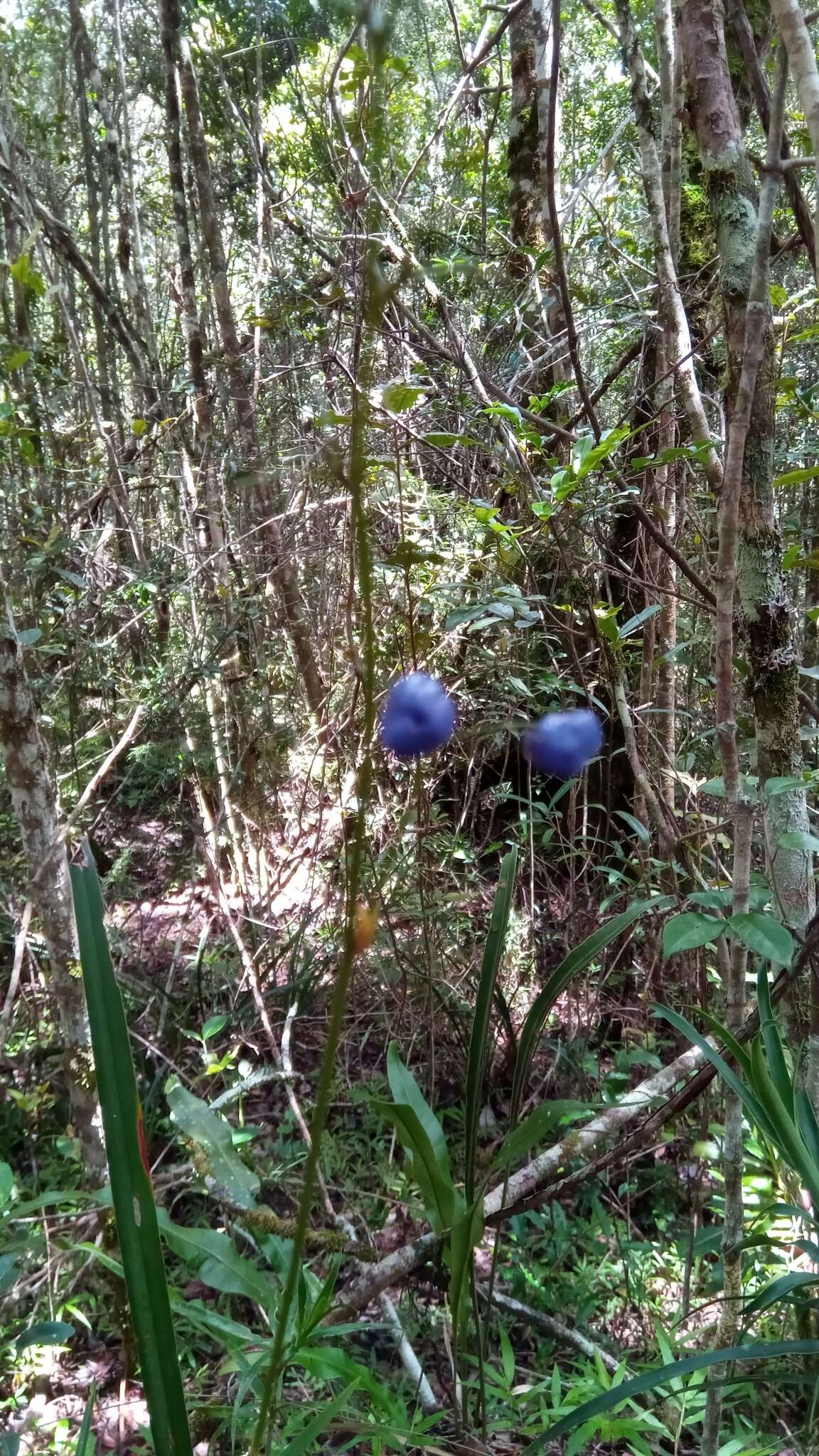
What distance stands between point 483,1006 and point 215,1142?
41 cm

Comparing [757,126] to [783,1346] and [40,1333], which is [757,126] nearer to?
[783,1346]

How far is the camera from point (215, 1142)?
1.00 m

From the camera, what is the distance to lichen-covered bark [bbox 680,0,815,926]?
107cm

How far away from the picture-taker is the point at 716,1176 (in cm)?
159

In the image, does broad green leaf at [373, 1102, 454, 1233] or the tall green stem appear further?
broad green leaf at [373, 1102, 454, 1233]

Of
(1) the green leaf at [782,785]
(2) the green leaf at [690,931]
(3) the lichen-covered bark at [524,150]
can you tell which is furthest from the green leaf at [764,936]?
(3) the lichen-covered bark at [524,150]

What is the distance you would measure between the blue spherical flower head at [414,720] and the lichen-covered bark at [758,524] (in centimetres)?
87

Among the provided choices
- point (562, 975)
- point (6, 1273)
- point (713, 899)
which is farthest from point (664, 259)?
point (6, 1273)

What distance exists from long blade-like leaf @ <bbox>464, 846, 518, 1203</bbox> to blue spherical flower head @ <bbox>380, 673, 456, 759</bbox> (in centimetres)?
55

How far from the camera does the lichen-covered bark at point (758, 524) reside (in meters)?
1.07

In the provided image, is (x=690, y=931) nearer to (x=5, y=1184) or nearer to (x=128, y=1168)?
(x=128, y=1168)

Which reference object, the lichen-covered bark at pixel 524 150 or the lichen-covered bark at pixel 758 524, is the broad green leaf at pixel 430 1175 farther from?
the lichen-covered bark at pixel 524 150

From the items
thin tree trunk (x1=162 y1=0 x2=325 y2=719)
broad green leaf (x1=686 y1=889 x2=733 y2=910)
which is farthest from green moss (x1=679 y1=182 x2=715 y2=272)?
broad green leaf (x1=686 y1=889 x2=733 y2=910)

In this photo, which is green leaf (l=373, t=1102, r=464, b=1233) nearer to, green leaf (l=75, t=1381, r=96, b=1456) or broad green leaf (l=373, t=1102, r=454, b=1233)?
broad green leaf (l=373, t=1102, r=454, b=1233)
